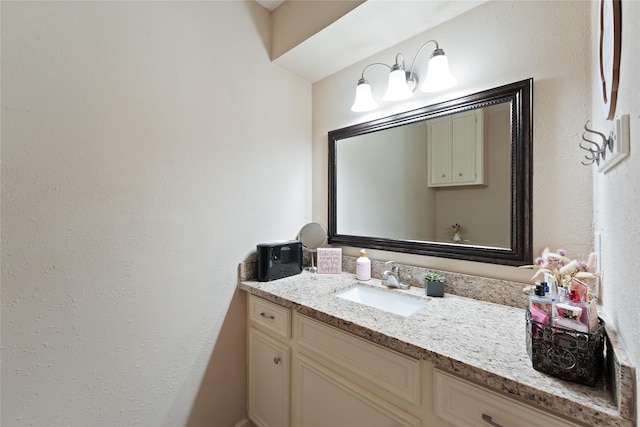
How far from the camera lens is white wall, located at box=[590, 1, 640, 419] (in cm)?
50

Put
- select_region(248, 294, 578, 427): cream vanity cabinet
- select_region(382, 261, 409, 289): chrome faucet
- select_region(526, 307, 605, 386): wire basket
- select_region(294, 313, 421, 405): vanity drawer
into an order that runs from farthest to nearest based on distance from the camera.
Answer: select_region(382, 261, 409, 289): chrome faucet < select_region(294, 313, 421, 405): vanity drawer < select_region(248, 294, 578, 427): cream vanity cabinet < select_region(526, 307, 605, 386): wire basket

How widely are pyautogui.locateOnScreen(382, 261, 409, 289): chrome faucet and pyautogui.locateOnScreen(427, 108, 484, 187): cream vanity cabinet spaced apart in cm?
46

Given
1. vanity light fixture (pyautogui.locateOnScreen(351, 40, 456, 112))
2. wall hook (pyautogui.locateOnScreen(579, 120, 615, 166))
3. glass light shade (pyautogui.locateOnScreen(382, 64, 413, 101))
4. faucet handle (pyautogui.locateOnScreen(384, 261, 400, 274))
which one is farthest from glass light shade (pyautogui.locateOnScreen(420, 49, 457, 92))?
faucet handle (pyautogui.locateOnScreen(384, 261, 400, 274))

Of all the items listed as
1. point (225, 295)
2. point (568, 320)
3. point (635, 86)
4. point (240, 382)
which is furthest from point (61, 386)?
point (635, 86)

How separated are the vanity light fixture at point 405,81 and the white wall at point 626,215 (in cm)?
63

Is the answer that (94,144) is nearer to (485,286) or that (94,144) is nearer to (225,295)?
(225,295)

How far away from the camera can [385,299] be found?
133 cm

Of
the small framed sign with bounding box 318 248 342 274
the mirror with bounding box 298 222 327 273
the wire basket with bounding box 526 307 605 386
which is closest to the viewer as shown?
the wire basket with bounding box 526 307 605 386

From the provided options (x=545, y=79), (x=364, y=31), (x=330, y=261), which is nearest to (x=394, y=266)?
(x=330, y=261)

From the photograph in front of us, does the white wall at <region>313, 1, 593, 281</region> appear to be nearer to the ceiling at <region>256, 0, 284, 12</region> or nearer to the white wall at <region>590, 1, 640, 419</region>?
the white wall at <region>590, 1, 640, 419</region>

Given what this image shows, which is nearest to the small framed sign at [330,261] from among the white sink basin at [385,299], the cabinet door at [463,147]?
the white sink basin at [385,299]

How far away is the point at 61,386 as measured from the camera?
0.94 m

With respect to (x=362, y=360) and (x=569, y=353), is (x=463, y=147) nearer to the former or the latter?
(x=569, y=353)

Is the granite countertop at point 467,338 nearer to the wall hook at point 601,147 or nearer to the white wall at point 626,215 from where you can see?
the white wall at point 626,215
